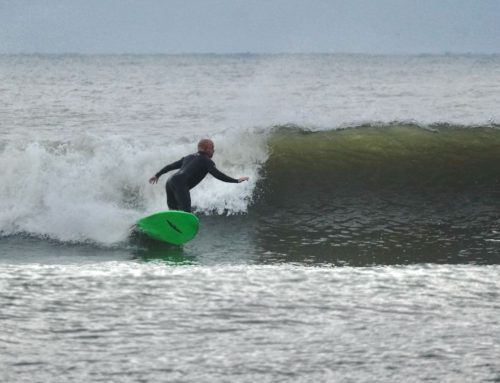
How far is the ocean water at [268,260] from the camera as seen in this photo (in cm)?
562

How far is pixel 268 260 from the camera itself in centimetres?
909

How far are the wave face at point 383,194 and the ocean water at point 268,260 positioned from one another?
44mm

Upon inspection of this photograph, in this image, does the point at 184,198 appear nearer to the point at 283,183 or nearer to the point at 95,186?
the point at 95,186

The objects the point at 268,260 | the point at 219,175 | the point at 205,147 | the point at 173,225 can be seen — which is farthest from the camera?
the point at 205,147

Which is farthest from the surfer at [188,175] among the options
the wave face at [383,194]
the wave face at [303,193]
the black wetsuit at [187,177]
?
the wave face at [383,194]

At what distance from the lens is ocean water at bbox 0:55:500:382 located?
562 cm

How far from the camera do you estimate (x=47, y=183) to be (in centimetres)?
1229

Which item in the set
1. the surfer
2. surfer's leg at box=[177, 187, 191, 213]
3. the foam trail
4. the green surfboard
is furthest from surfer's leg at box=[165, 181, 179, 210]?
the green surfboard

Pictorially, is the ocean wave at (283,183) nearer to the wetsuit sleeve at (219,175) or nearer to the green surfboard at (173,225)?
the green surfboard at (173,225)

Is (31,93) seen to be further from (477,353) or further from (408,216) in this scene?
(477,353)

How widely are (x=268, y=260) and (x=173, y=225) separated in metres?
1.48

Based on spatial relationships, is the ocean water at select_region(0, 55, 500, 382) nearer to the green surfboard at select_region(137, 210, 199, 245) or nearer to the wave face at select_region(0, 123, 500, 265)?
the wave face at select_region(0, 123, 500, 265)

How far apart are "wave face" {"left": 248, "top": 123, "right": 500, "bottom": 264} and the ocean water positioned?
4 centimetres

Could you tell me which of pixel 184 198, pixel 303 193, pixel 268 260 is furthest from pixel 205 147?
pixel 303 193
